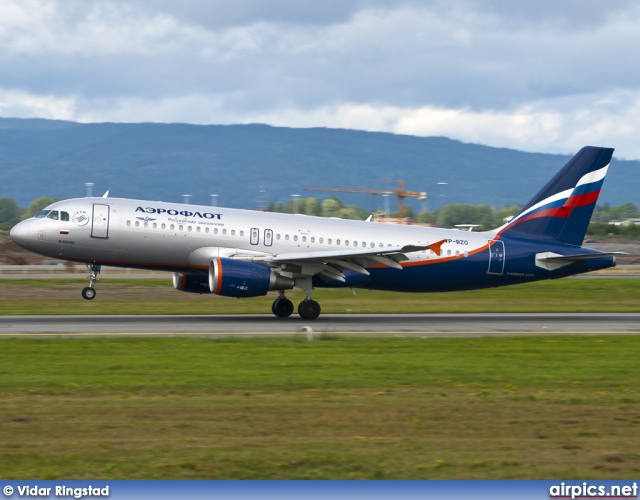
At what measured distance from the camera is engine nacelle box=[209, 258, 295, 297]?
101 feet

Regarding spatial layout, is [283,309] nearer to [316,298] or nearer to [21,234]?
[316,298]

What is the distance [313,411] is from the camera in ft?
50.4

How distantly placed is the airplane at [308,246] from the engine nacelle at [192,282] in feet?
0.13

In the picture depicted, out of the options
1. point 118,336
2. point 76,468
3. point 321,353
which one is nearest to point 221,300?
point 118,336

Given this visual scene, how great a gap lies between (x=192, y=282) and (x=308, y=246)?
4655 mm

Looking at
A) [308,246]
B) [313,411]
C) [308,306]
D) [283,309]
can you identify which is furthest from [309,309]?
[313,411]

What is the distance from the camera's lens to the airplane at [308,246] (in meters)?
32.1

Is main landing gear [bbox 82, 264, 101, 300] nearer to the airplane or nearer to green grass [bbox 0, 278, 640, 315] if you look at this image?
the airplane

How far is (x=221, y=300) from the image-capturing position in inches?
1672

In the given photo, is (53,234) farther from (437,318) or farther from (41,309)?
(437,318)

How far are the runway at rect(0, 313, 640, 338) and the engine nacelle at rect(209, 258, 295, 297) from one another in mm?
1173

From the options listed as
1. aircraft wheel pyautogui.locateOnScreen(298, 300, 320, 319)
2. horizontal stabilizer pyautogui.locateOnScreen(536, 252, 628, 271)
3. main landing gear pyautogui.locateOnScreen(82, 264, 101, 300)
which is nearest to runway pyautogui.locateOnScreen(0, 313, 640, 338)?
aircraft wheel pyautogui.locateOnScreen(298, 300, 320, 319)

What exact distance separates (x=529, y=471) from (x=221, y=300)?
104 feet

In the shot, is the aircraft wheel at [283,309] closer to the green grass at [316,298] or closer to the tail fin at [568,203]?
the green grass at [316,298]
